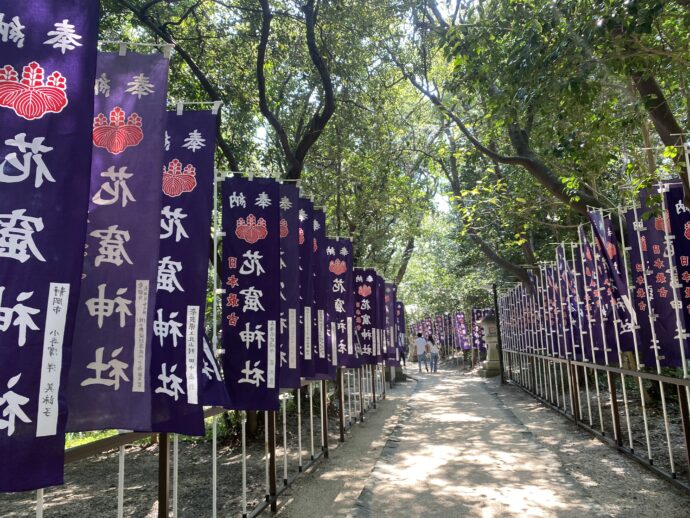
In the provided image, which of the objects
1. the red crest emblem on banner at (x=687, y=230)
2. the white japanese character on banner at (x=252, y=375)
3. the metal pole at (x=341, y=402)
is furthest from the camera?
the metal pole at (x=341, y=402)

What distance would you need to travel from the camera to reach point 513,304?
50.9ft

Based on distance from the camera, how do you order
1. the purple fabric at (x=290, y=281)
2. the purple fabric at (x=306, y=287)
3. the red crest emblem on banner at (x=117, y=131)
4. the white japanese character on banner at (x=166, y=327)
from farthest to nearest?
the purple fabric at (x=306, y=287) → the purple fabric at (x=290, y=281) → the white japanese character on banner at (x=166, y=327) → the red crest emblem on banner at (x=117, y=131)

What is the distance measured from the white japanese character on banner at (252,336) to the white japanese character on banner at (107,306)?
2265 mm

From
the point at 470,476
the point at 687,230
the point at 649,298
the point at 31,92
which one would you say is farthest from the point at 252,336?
the point at 687,230

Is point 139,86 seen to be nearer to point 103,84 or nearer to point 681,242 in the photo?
point 103,84

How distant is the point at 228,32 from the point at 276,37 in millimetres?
904

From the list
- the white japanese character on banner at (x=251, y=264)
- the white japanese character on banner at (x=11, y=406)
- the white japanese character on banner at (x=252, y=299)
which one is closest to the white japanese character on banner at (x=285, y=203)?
the white japanese character on banner at (x=251, y=264)

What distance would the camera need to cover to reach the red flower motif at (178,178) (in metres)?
3.72

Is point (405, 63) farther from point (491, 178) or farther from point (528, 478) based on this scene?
point (528, 478)

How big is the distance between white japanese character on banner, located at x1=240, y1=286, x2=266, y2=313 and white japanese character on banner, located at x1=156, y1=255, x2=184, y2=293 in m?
1.60

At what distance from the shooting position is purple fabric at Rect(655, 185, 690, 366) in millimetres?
5402

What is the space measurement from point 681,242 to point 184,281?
4.88 m

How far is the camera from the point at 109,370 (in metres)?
2.81

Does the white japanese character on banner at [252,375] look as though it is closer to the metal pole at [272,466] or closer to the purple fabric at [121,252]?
the metal pole at [272,466]
